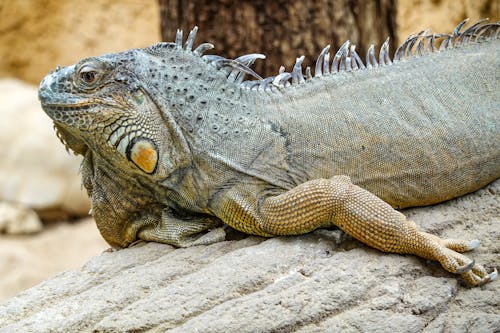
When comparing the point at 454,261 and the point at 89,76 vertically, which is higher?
the point at 89,76

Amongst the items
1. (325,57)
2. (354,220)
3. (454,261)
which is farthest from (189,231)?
(454,261)

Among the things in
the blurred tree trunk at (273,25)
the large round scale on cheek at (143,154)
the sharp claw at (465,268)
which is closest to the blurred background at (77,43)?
the blurred tree trunk at (273,25)

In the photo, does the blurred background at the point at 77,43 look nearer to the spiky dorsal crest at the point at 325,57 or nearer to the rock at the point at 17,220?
the rock at the point at 17,220

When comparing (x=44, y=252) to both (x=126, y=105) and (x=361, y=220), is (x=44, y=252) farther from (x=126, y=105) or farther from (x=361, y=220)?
(x=361, y=220)

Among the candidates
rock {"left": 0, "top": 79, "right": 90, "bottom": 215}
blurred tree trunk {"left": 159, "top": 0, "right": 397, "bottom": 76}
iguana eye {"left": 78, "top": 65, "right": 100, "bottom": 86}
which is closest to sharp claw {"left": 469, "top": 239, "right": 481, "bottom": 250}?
iguana eye {"left": 78, "top": 65, "right": 100, "bottom": 86}

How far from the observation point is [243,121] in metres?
3.80

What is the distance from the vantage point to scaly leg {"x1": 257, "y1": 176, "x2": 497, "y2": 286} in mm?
3475

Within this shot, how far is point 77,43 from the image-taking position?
38.5 feet

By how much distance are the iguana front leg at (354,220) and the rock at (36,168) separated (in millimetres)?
6629

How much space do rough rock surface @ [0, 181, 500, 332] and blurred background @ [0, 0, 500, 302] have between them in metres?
2.17

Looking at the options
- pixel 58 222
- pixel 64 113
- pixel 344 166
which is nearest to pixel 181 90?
pixel 64 113

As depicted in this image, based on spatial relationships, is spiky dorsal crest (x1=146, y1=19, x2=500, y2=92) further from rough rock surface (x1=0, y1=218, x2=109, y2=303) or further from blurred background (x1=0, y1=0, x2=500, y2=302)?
rough rock surface (x1=0, y1=218, x2=109, y2=303)

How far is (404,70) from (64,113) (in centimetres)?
196

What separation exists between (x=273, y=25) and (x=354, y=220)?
2.36m
